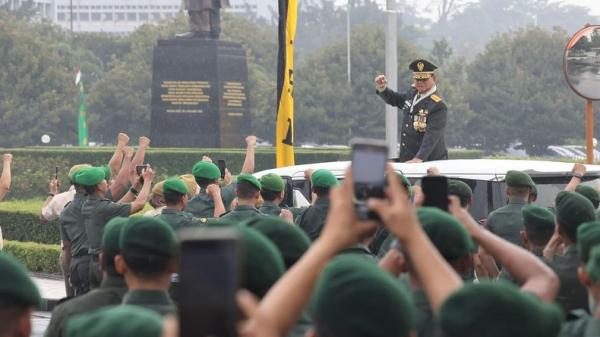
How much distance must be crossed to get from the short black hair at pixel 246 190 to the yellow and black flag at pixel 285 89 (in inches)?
232

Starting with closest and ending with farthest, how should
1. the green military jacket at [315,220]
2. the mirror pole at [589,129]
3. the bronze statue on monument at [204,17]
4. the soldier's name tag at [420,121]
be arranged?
1. the green military jacket at [315,220]
2. the mirror pole at [589,129]
3. the soldier's name tag at [420,121]
4. the bronze statue on monument at [204,17]

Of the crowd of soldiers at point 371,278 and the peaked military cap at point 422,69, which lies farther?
the peaked military cap at point 422,69

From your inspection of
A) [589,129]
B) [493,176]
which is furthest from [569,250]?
[589,129]

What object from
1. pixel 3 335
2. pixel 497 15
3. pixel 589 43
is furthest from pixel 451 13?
pixel 3 335

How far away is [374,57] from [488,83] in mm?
4936

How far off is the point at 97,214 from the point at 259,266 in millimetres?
6294

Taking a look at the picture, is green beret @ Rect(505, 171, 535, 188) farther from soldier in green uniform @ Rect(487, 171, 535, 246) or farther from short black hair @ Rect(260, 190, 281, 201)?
short black hair @ Rect(260, 190, 281, 201)

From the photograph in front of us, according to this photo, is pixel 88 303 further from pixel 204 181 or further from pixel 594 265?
pixel 204 181

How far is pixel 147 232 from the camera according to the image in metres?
5.38

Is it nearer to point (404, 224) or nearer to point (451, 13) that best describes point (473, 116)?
point (404, 224)

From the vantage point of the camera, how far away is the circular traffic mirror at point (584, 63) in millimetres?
13148

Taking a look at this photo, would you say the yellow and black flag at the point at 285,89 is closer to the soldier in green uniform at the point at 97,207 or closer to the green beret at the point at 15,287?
the soldier in green uniform at the point at 97,207

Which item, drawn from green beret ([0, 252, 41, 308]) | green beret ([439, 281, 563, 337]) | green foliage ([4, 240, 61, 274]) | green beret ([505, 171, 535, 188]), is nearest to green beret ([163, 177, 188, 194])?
green beret ([505, 171, 535, 188])

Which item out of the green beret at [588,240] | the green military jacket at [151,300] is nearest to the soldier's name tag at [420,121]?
the green beret at [588,240]
